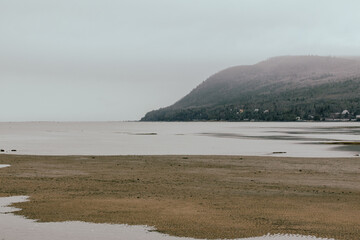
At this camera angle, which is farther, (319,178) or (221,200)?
(319,178)

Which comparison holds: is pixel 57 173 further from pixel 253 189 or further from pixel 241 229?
pixel 241 229

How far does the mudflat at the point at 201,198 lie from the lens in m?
18.6

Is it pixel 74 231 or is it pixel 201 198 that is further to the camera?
pixel 201 198

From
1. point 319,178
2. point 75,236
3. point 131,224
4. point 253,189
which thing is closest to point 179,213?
point 131,224

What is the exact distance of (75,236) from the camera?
16.8 metres

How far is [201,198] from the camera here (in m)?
24.6

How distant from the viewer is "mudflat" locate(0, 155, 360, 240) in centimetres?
1859

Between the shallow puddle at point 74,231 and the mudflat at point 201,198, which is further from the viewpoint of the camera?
the mudflat at point 201,198

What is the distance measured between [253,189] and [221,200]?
15.1 feet

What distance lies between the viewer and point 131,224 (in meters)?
18.8

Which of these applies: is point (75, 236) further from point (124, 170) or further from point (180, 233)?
point (124, 170)

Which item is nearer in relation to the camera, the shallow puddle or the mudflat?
the shallow puddle

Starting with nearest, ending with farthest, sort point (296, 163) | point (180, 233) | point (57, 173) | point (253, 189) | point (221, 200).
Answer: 1. point (180, 233)
2. point (221, 200)
3. point (253, 189)
4. point (57, 173)
5. point (296, 163)

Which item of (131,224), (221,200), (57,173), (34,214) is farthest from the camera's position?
(57,173)
